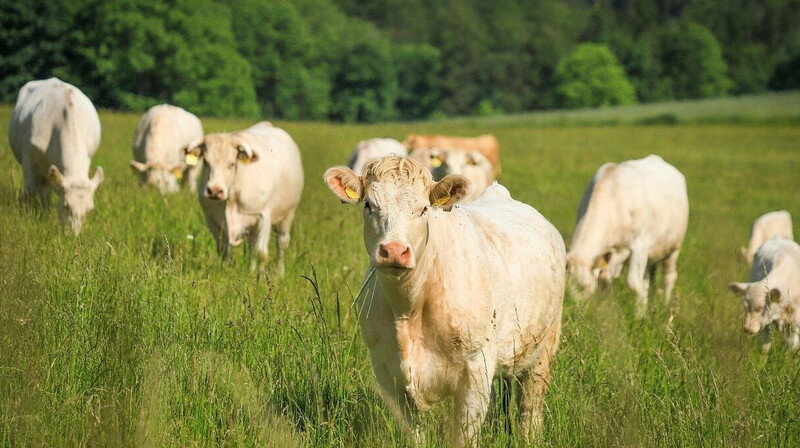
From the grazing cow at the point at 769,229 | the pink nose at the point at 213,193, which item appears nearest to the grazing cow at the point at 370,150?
the grazing cow at the point at 769,229

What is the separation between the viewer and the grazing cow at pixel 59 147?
10469 mm

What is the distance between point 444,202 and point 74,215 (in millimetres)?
6403

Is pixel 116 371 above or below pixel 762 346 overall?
above

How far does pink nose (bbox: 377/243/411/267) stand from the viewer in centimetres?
445

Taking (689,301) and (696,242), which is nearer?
(689,301)

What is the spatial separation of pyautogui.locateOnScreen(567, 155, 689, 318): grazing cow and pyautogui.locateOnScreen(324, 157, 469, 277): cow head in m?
4.88

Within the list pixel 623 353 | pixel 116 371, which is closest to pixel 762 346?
pixel 623 353

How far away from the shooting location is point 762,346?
10.0 metres

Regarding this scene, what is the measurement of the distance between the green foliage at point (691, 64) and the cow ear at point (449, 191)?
11269 centimetres

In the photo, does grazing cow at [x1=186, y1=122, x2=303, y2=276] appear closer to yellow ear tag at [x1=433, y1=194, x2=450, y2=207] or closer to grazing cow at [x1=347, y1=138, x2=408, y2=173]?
yellow ear tag at [x1=433, y1=194, x2=450, y2=207]

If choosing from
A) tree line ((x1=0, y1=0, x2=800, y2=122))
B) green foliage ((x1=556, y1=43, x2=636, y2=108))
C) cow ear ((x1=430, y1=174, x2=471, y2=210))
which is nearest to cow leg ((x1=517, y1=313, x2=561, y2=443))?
cow ear ((x1=430, y1=174, x2=471, y2=210))

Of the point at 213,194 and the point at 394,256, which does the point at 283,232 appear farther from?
the point at 394,256

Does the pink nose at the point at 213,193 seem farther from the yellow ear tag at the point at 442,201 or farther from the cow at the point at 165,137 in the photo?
the cow at the point at 165,137

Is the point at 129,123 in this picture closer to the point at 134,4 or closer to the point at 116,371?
the point at 116,371
